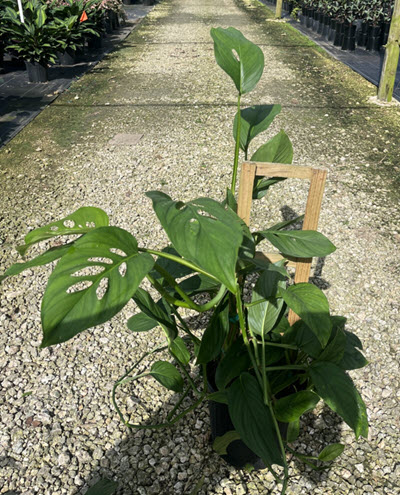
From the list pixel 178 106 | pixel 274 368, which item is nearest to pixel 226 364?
pixel 274 368

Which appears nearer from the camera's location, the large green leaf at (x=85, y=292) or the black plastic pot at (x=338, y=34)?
the large green leaf at (x=85, y=292)

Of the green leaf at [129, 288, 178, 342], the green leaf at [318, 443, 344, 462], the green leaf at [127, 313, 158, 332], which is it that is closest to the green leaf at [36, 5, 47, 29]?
the green leaf at [127, 313, 158, 332]

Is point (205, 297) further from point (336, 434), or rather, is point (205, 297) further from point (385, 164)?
point (385, 164)

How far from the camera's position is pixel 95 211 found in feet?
3.88

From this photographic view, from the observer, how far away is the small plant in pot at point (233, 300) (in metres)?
0.89

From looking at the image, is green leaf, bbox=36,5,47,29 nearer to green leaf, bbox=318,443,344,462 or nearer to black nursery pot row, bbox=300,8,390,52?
black nursery pot row, bbox=300,8,390,52

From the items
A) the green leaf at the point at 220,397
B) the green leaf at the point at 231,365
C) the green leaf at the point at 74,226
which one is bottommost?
the green leaf at the point at 220,397

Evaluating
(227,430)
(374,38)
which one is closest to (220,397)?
(227,430)

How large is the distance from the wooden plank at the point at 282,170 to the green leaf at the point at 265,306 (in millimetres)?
328

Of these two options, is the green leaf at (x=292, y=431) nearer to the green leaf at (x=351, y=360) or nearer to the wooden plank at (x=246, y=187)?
the green leaf at (x=351, y=360)

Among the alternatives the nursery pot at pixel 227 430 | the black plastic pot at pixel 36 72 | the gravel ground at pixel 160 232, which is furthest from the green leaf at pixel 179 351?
the black plastic pot at pixel 36 72

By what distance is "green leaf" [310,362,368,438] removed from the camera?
1222 mm

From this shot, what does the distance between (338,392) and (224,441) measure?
473mm

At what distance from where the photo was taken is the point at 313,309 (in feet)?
4.03
